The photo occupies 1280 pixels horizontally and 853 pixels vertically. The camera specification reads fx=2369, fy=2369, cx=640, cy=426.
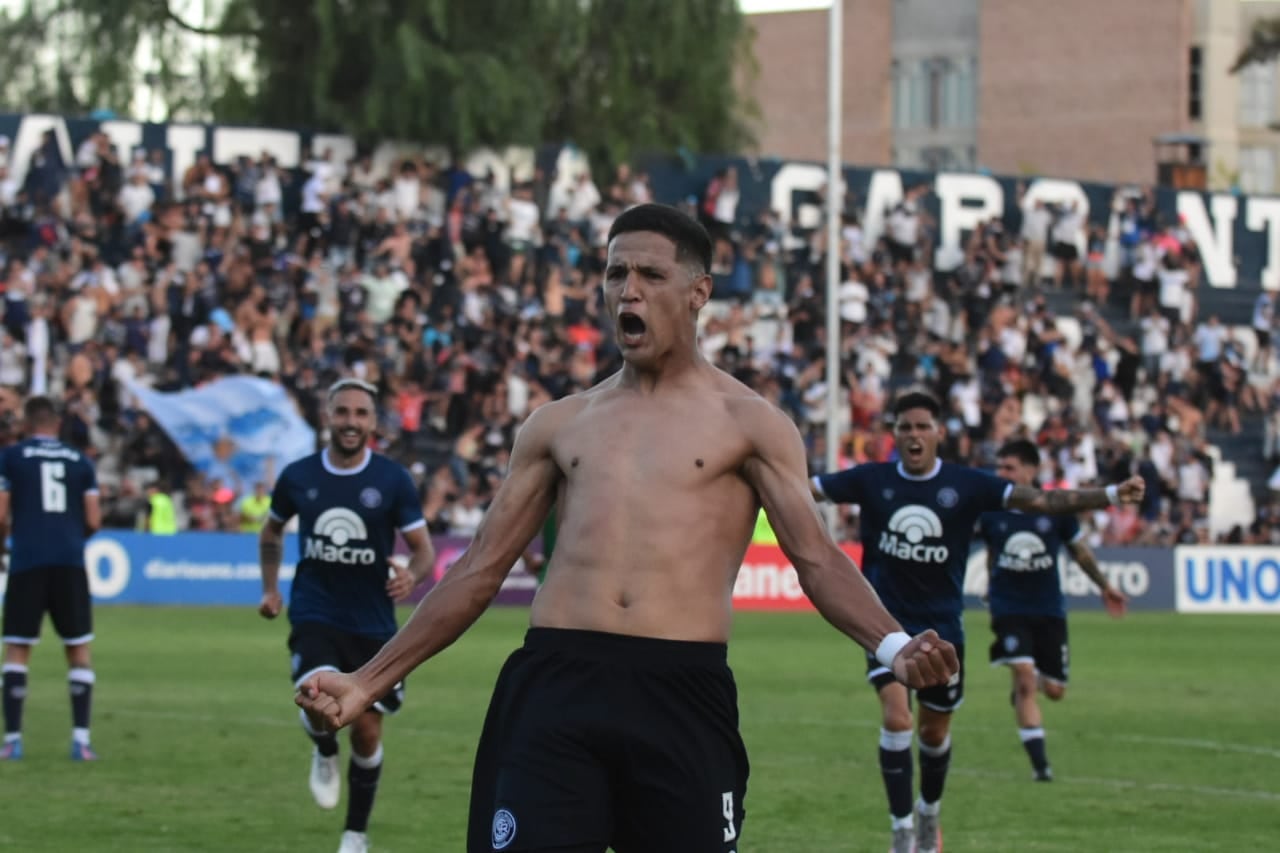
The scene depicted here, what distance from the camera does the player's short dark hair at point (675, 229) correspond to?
639 cm

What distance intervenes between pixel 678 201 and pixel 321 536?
29.1 m

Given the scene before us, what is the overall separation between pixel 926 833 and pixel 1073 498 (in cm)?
202

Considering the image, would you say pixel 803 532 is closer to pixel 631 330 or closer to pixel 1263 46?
pixel 631 330

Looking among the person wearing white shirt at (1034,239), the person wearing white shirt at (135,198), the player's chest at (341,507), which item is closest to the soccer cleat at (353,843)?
the player's chest at (341,507)

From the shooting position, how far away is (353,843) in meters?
11.5

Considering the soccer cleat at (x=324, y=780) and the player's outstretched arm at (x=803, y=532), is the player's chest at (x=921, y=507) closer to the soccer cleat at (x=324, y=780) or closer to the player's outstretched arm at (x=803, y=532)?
the soccer cleat at (x=324, y=780)

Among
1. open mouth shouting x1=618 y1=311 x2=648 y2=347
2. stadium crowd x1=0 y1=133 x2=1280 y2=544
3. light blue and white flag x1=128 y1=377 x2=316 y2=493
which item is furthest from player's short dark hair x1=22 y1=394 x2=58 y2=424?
light blue and white flag x1=128 y1=377 x2=316 y2=493

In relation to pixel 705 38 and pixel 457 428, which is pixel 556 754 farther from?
pixel 705 38

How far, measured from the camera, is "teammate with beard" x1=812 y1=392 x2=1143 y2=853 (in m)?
12.0

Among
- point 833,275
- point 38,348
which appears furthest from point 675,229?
point 833,275

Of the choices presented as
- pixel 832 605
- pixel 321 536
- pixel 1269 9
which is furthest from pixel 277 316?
pixel 1269 9

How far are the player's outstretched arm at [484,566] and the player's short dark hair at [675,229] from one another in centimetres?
57

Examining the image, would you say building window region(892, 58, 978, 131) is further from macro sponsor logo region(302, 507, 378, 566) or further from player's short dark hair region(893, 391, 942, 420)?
macro sponsor logo region(302, 507, 378, 566)

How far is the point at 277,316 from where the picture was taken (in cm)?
3388
